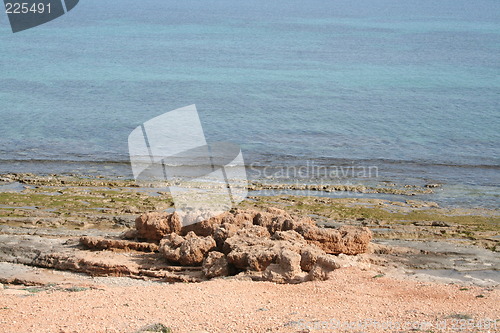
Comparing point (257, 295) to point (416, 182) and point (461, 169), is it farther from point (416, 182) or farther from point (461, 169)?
point (461, 169)

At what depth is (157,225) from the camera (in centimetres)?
1677

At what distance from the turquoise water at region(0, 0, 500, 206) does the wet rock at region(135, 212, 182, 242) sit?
10.5 meters

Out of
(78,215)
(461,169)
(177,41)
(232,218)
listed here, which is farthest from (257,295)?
(177,41)

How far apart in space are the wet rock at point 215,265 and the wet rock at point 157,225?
188 cm

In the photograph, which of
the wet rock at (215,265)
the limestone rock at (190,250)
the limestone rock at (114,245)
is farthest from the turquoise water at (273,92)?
the wet rock at (215,265)

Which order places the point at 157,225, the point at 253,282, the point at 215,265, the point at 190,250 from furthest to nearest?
the point at 157,225 → the point at 190,250 → the point at 215,265 → the point at 253,282

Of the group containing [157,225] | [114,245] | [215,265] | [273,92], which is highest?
[157,225]

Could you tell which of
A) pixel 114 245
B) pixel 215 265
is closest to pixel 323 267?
pixel 215 265

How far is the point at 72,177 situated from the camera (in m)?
25.5

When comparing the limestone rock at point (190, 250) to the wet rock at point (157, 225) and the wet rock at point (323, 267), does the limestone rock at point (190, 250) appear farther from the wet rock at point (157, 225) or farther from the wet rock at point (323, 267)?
the wet rock at point (323, 267)

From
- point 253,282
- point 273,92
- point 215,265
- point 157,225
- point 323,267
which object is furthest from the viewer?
point 273,92

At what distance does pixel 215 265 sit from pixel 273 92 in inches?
1177

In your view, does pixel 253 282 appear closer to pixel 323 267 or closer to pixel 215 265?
pixel 215 265

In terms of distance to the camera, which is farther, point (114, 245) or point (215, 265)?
point (114, 245)
